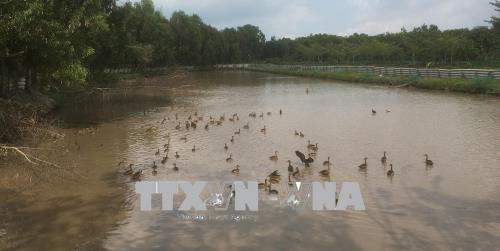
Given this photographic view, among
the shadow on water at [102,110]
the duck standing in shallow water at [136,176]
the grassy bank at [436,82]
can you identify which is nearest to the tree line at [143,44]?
the shadow on water at [102,110]

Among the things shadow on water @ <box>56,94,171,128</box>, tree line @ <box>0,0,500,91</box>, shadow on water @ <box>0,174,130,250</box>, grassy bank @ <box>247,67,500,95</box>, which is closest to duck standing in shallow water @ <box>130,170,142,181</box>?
shadow on water @ <box>0,174,130,250</box>

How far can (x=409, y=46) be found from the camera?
213 feet

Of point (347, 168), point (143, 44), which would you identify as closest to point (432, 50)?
point (143, 44)

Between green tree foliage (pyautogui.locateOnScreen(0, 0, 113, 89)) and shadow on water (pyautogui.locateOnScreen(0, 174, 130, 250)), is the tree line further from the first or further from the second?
shadow on water (pyautogui.locateOnScreen(0, 174, 130, 250))

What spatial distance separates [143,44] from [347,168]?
152 ft

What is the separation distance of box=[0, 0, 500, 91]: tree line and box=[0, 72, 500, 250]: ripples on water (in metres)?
3.82

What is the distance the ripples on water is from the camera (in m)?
8.95

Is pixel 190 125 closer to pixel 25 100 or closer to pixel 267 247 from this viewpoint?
pixel 25 100

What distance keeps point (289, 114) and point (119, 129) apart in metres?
9.53

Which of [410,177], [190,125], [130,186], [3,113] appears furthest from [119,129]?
[410,177]

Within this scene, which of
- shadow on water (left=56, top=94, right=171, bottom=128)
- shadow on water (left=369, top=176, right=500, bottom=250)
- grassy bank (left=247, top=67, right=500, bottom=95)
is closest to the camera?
shadow on water (left=369, top=176, right=500, bottom=250)

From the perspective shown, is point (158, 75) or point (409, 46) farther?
point (158, 75)

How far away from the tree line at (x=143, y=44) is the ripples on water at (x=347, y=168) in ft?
12.5

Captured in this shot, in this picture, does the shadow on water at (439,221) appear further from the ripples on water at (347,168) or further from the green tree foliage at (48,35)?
the green tree foliage at (48,35)
